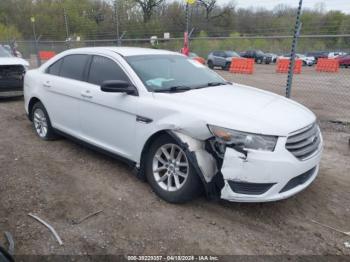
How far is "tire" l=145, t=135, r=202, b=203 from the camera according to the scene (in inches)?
138

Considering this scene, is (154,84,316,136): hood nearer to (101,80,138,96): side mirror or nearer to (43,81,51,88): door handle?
(101,80,138,96): side mirror

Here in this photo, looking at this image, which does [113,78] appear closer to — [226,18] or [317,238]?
[317,238]

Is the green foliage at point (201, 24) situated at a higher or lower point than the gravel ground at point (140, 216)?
higher

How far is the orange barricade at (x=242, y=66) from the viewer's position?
70.1 ft

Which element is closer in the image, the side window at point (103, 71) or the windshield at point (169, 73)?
the windshield at point (169, 73)

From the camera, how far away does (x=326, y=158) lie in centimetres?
523

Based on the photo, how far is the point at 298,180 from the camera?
3.44m

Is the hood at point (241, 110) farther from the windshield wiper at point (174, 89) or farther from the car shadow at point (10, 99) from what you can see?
the car shadow at point (10, 99)

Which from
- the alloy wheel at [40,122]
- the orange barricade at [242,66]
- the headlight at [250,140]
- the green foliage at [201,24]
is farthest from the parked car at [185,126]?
the orange barricade at [242,66]

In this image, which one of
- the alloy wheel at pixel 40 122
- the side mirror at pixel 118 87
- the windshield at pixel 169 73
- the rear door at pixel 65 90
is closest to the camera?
the side mirror at pixel 118 87

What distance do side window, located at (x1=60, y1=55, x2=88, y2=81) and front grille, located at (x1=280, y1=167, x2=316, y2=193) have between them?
124 inches

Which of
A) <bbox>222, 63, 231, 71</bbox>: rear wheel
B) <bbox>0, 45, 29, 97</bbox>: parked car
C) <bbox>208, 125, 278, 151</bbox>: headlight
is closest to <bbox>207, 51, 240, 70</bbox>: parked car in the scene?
<bbox>222, 63, 231, 71</bbox>: rear wheel

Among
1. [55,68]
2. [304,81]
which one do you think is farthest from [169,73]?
[304,81]

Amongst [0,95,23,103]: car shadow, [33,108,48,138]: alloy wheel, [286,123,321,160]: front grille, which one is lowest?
[0,95,23,103]: car shadow
